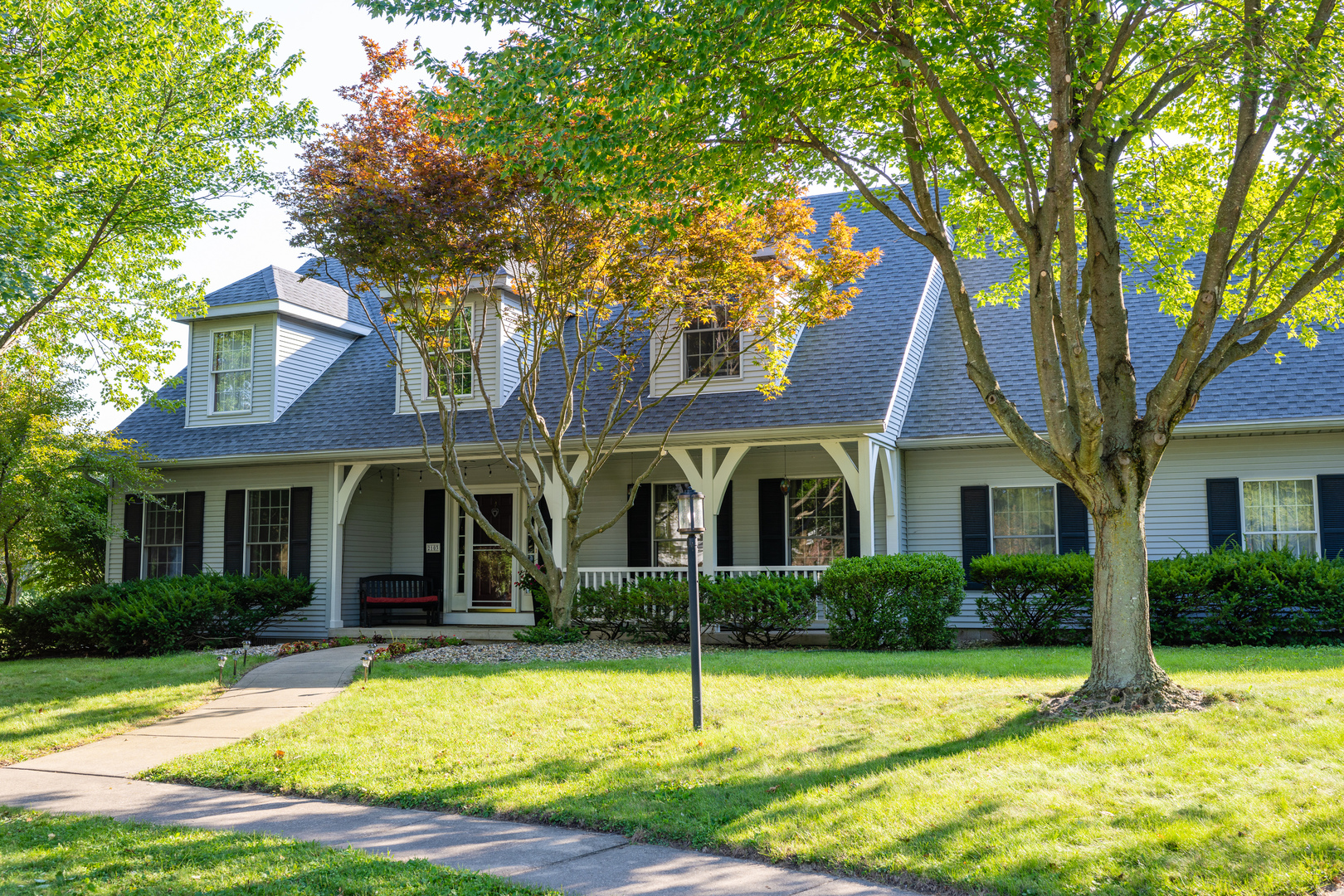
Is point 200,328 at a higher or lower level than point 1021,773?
higher

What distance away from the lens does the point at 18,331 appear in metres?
12.3

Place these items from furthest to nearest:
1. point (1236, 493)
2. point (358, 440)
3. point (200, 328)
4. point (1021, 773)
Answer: point (200, 328) → point (358, 440) → point (1236, 493) → point (1021, 773)

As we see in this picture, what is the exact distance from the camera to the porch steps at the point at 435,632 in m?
15.0

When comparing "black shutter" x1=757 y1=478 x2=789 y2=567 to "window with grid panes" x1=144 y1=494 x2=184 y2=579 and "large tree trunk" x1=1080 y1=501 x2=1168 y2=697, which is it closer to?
"large tree trunk" x1=1080 y1=501 x2=1168 y2=697

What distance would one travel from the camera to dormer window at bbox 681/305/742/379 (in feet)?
48.2

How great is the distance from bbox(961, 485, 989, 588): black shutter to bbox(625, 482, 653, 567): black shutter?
4.82 metres

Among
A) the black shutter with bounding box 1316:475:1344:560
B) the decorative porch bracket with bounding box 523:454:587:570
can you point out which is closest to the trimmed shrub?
the decorative porch bracket with bounding box 523:454:587:570

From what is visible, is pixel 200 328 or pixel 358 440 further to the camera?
pixel 200 328

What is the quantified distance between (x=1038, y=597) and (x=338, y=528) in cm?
1081

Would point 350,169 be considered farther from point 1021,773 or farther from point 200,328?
point 1021,773

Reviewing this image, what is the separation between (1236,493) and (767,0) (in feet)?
34.1

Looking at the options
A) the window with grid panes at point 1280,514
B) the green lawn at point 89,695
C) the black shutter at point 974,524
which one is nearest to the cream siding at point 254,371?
the green lawn at point 89,695

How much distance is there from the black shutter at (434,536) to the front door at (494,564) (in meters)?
0.65

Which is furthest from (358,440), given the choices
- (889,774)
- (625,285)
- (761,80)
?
(889,774)
